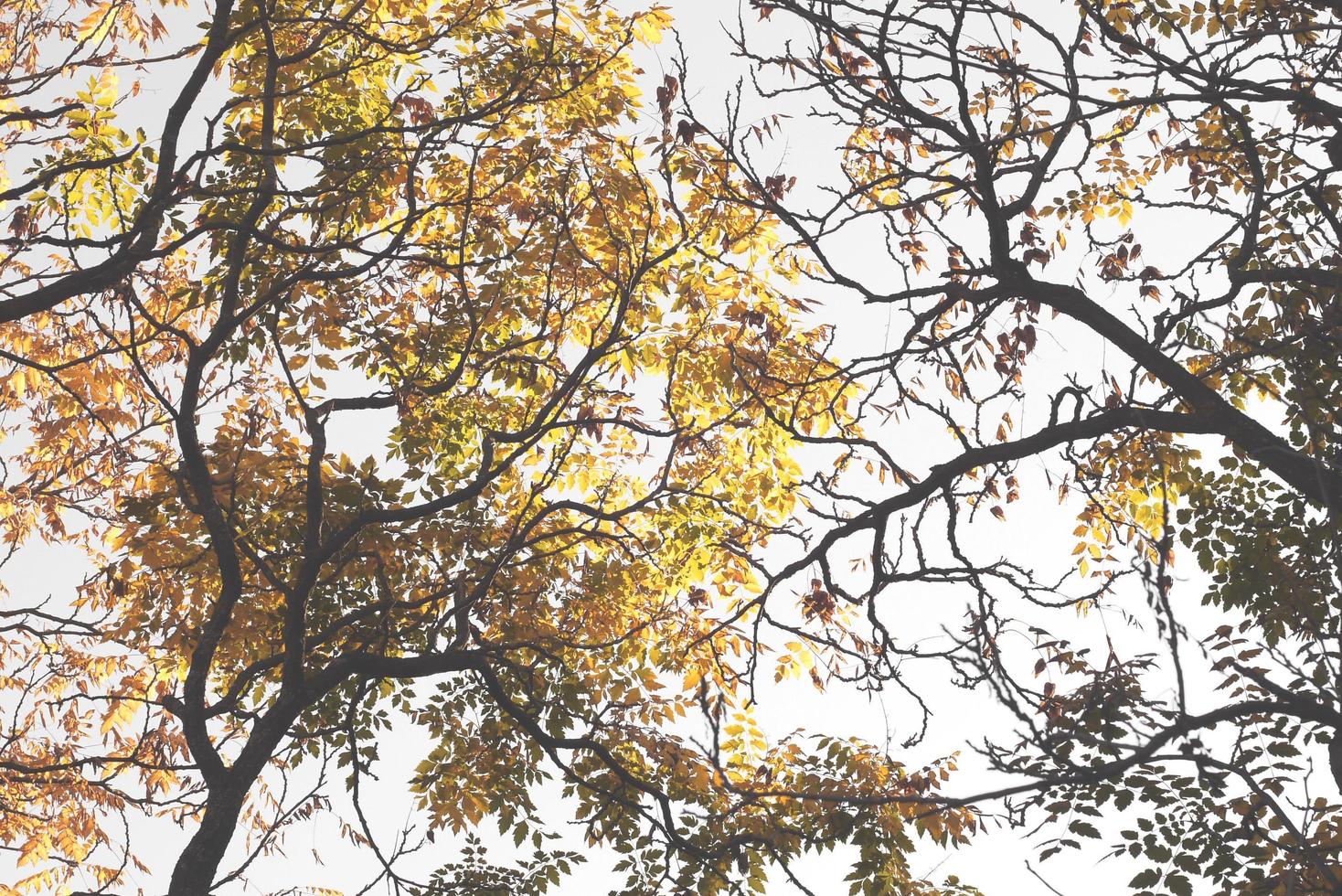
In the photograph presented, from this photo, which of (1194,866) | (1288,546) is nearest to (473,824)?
(1194,866)

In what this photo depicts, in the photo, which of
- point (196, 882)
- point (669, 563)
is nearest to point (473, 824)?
point (196, 882)

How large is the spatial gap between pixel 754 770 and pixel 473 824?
232cm

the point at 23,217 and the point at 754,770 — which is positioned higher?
the point at 23,217

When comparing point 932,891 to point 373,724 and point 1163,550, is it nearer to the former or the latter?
point 373,724

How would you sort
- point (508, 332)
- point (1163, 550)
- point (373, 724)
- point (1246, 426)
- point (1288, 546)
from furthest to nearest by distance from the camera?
1. point (508, 332)
2. point (373, 724)
3. point (1288, 546)
4. point (1246, 426)
5. point (1163, 550)

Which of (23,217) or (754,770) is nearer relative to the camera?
(23,217)

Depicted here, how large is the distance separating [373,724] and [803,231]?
5642 mm

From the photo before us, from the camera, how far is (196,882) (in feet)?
27.1

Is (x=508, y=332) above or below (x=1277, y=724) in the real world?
above

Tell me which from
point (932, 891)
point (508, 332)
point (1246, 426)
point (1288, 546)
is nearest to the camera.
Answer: point (1246, 426)

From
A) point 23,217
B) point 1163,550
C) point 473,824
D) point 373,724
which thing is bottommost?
point 1163,550

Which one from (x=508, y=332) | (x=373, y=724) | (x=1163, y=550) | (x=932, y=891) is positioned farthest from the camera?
(x=508, y=332)

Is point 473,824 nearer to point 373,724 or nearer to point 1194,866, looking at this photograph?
point 373,724

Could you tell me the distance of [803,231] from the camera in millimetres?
7668
